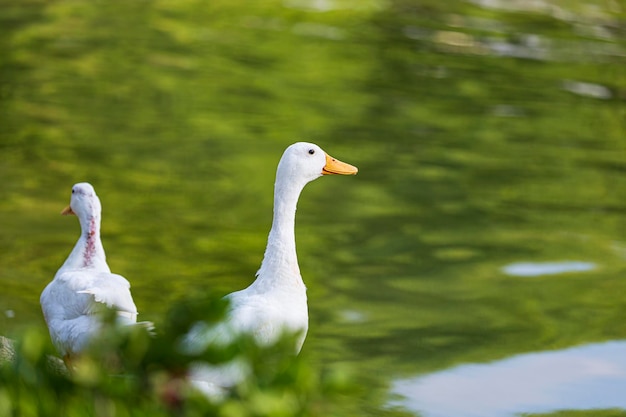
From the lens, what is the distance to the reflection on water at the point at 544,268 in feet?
32.7

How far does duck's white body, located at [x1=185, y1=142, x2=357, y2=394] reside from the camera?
568 centimetres

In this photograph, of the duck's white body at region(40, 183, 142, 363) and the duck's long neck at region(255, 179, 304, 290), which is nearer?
the duck's long neck at region(255, 179, 304, 290)

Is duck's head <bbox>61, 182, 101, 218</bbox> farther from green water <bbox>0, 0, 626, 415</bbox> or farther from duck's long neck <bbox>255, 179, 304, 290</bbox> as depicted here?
duck's long neck <bbox>255, 179, 304, 290</bbox>

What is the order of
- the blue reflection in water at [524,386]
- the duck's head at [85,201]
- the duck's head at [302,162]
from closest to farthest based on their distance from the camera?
1. the duck's head at [302,162]
2. the blue reflection in water at [524,386]
3. the duck's head at [85,201]

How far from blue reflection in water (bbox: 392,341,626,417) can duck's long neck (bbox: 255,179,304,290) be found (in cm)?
165

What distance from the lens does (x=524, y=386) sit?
7723 mm

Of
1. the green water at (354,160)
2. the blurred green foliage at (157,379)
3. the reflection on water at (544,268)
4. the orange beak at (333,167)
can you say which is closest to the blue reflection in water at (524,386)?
the green water at (354,160)

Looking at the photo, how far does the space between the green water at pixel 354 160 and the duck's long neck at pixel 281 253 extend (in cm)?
148

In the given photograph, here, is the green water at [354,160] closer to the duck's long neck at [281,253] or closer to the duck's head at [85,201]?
the duck's head at [85,201]

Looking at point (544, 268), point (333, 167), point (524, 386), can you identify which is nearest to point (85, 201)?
point (333, 167)

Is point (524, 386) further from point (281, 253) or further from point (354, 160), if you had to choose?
point (354, 160)

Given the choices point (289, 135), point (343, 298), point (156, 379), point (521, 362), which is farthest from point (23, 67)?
point (156, 379)

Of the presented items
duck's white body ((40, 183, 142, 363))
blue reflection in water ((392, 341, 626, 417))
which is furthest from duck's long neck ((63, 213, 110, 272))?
blue reflection in water ((392, 341, 626, 417))

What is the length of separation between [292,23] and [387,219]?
1120cm
